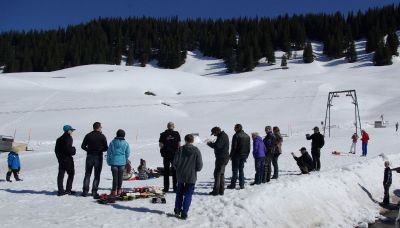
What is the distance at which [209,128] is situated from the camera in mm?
37625

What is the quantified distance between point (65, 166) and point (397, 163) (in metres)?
12.9

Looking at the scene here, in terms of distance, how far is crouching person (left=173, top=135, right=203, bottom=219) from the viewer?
8.30 meters

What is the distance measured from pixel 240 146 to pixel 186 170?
9.80 feet

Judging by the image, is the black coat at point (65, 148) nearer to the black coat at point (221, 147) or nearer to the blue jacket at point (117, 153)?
the blue jacket at point (117, 153)

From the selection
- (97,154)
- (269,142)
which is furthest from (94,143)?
(269,142)

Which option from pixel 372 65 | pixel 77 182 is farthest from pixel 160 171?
pixel 372 65

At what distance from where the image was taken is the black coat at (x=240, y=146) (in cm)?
1102

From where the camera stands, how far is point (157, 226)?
766cm

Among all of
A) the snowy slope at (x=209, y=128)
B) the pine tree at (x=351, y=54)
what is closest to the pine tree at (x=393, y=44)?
the snowy slope at (x=209, y=128)

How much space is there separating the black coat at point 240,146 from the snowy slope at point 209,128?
0.91 metres

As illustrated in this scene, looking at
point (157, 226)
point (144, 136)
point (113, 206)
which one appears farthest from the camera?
point (144, 136)

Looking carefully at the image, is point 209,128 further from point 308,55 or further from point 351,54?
point 351,54

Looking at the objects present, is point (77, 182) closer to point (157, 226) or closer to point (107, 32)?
point (157, 226)

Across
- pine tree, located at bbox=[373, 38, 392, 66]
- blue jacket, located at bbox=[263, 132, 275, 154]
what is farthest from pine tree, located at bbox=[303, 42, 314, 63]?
blue jacket, located at bbox=[263, 132, 275, 154]
